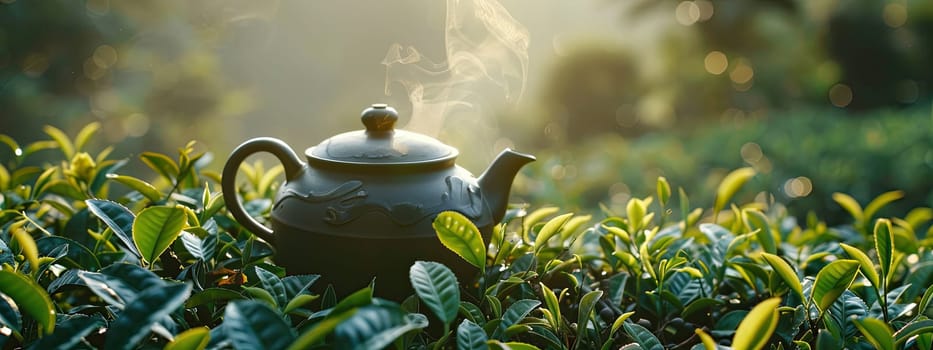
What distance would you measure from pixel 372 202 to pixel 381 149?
0.12 metres

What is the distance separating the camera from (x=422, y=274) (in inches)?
39.0

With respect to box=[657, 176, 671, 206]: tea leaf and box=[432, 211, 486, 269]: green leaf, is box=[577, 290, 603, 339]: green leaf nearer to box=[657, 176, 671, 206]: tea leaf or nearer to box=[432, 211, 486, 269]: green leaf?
box=[432, 211, 486, 269]: green leaf

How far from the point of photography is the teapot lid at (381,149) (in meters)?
1.32

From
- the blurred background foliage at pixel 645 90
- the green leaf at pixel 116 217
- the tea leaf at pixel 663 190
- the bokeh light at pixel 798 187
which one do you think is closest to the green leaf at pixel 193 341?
the green leaf at pixel 116 217

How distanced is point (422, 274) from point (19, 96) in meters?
6.46

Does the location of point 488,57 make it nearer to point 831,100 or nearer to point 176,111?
point 176,111

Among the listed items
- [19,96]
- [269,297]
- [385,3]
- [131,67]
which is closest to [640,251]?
[269,297]

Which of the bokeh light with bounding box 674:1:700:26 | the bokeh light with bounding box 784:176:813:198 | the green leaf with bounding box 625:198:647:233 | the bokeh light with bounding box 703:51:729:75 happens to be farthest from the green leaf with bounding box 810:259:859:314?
the bokeh light with bounding box 674:1:700:26

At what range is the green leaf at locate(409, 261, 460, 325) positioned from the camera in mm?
943

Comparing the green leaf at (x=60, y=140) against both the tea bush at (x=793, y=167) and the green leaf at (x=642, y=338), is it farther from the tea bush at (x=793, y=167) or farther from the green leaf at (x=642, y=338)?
the tea bush at (x=793, y=167)

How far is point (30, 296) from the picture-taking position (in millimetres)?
914

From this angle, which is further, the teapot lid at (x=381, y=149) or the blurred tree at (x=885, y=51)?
the blurred tree at (x=885, y=51)

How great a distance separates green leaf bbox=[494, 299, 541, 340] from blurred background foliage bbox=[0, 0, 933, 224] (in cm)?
259

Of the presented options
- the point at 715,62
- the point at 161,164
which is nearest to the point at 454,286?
the point at 161,164
